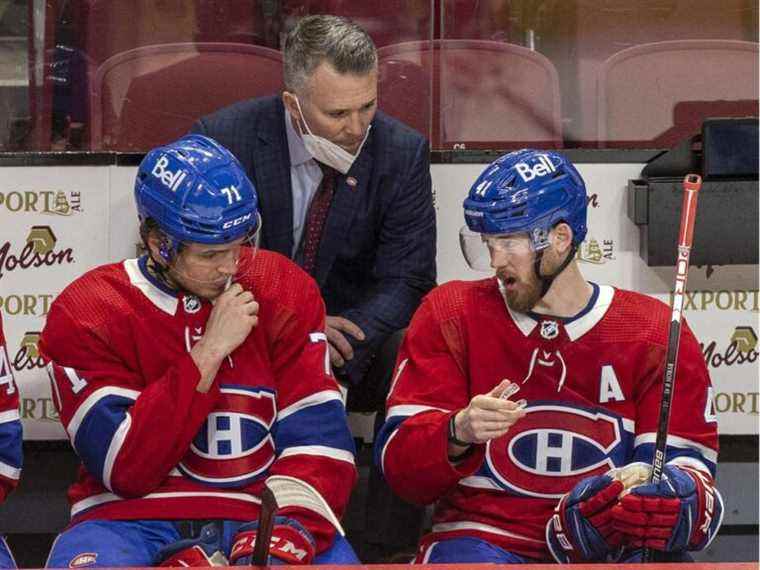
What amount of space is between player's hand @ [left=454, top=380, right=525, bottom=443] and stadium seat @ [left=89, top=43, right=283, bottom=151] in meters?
1.41

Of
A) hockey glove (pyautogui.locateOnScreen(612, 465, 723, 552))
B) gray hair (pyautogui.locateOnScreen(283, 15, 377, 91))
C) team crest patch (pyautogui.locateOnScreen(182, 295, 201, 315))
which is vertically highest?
gray hair (pyautogui.locateOnScreen(283, 15, 377, 91))

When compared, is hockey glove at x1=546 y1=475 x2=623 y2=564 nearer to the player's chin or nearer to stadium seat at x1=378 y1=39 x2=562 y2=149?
the player's chin

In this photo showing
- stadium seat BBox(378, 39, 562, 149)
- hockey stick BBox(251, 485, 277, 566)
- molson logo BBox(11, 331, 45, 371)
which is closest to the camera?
hockey stick BBox(251, 485, 277, 566)

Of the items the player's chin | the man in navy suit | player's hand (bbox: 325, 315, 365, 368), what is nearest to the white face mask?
the man in navy suit

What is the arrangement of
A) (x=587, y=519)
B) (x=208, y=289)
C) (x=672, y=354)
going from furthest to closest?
(x=208, y=289), (x=587, y=519), (x=672, y=354)

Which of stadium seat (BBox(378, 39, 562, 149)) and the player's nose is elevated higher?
stadium seat (BBox(378, 39, 562, 149))

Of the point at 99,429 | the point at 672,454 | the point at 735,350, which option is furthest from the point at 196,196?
the point at 735,350

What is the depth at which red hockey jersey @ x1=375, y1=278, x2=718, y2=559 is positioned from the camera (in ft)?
8.71

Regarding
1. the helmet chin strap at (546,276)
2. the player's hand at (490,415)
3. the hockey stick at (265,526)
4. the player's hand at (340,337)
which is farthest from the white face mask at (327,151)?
the hockey stick at (265,526)

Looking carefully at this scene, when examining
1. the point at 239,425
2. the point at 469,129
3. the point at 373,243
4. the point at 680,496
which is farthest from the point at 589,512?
the point at 469,129

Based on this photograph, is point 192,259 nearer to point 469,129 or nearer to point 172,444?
point 172,444

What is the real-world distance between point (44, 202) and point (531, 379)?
1.30 m

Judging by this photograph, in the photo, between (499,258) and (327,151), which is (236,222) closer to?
(499,258)

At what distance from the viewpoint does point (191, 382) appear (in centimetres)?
259
